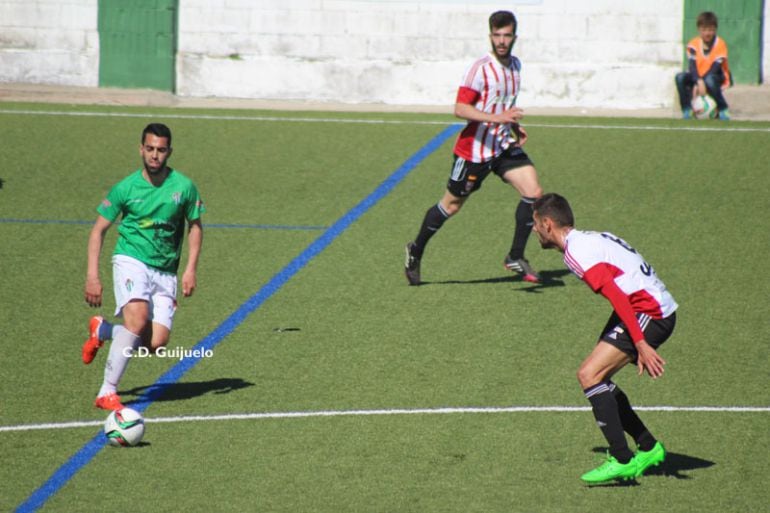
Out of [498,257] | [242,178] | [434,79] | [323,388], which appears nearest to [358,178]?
[242,178]

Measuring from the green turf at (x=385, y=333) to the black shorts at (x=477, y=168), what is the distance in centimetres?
84

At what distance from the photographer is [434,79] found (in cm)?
1988

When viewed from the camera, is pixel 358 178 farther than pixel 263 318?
Yes

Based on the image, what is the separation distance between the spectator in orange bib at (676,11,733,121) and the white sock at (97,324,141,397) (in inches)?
495

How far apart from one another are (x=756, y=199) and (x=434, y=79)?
6889 millimetres

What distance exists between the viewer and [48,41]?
20.1 metres

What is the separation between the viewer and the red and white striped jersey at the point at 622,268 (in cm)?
657

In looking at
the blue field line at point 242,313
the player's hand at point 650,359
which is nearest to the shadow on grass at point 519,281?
the blue field line at point 242,313

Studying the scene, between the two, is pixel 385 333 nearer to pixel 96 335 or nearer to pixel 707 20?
pixel 96 335

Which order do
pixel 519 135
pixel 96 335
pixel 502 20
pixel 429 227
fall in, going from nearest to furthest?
pixel 96 335
pixel 502 20
pixel 519 135
pixel 429 227

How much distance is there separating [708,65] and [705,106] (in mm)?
615

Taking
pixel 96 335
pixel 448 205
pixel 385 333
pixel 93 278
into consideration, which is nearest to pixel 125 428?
pixel 93 278

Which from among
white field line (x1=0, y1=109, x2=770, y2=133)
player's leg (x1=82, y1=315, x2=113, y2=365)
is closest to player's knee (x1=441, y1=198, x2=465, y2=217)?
player's leg (x1=82, y1=315, x2=113, y2=365)

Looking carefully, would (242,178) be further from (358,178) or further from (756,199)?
(756,199)
